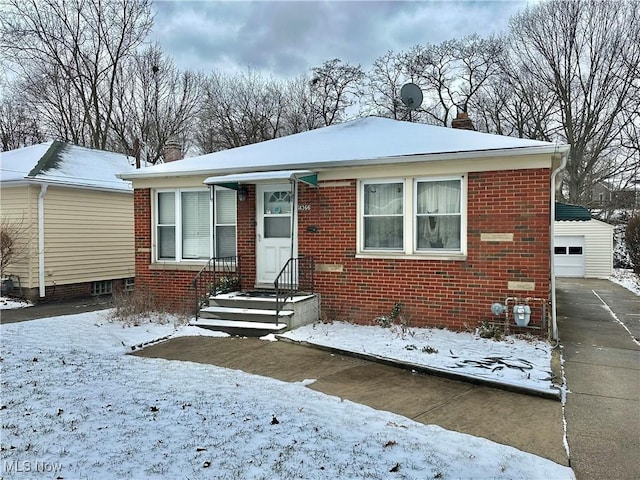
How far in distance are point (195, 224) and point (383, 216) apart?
166 inches

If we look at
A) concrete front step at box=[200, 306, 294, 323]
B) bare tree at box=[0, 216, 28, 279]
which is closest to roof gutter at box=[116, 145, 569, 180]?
concrete front step at box=[200, 306, 294, 323]

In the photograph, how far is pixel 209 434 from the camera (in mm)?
3814

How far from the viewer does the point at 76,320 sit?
9.20 m

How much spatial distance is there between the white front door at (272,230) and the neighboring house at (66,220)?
6.63 meters

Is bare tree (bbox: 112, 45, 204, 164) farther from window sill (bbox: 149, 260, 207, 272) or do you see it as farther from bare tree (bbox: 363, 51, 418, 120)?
window sill (bbox: 149, 260, 207, 272)

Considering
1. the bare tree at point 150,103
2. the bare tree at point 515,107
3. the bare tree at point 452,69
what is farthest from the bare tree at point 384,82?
the bare tree at point 150,103

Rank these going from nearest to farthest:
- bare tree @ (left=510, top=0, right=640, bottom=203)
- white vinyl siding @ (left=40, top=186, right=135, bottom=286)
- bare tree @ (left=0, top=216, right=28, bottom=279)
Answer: bare tree @ (left=0, top=216, right=28, bottom=279), white vinyl siding @ (left=40, top=186, right=135, bottom=286), bare tree @ (left=510, top=0, right=640, bottom=203)

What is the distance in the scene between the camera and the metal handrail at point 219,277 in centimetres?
922

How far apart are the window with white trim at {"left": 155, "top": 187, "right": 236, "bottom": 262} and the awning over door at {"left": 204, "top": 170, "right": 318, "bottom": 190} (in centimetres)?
81

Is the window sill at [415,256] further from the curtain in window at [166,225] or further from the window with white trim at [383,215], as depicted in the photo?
the curtain in window at [166,225]

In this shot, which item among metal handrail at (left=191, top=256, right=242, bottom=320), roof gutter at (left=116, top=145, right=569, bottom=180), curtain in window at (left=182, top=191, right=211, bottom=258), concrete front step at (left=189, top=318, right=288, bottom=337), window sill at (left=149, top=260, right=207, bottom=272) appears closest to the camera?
roof gutter at (left=116, top=145, right=569, bottom=180)

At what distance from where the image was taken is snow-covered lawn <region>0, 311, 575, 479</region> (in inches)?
128

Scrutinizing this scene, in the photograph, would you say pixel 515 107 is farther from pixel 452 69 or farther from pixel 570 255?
pixel 570 255

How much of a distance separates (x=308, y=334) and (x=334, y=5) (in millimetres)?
9757
